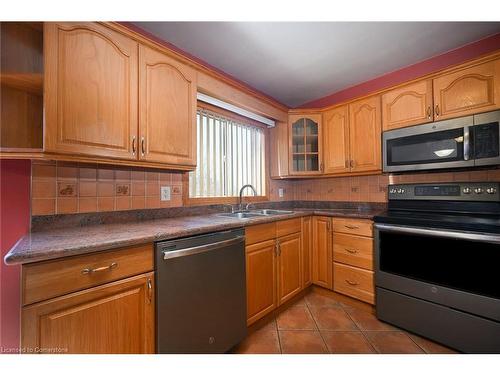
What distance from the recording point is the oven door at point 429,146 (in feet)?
5.40

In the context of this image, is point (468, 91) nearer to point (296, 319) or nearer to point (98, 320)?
point (296, 319)

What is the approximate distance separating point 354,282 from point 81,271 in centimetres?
210

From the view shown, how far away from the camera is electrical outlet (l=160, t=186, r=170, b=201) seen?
174 centimetres

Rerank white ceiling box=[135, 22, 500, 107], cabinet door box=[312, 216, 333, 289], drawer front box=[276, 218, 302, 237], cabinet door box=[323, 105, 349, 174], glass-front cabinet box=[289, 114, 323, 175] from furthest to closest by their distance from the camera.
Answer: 1. glass-front cabinet box=[289, 114, 323, 175]
2. cabinet door box=[323, 105, 349, 174]
3. cabinet door box=[312, 216, 333, 289]
4. drawer front box=[276, 218, 302, 237]
5. white ceiling box=[135, 22, 500, 107]

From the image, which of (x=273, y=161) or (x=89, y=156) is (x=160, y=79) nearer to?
(x=89, y=156)

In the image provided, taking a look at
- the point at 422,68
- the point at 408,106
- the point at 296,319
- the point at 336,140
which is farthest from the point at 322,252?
the point at 422,68

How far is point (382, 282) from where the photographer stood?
5.87ft

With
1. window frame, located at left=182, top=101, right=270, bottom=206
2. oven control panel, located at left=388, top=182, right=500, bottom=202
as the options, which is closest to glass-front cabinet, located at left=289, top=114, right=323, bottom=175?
window frame, located at left=182, top=101, right=270, bottom=206

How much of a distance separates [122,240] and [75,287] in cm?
23

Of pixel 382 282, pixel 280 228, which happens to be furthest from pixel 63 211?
pixel 382 282

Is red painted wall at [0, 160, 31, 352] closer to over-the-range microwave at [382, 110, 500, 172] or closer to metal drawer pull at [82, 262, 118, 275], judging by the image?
metal drawer pull at [82, 262, 118, 275]

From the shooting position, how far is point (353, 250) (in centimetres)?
202

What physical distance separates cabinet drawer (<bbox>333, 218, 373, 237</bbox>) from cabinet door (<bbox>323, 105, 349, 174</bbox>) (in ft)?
1.99

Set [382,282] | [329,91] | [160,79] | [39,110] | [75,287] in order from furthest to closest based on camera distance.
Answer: [329,91] < [382,282] < [160,79] < [39,110] < [75,287]
